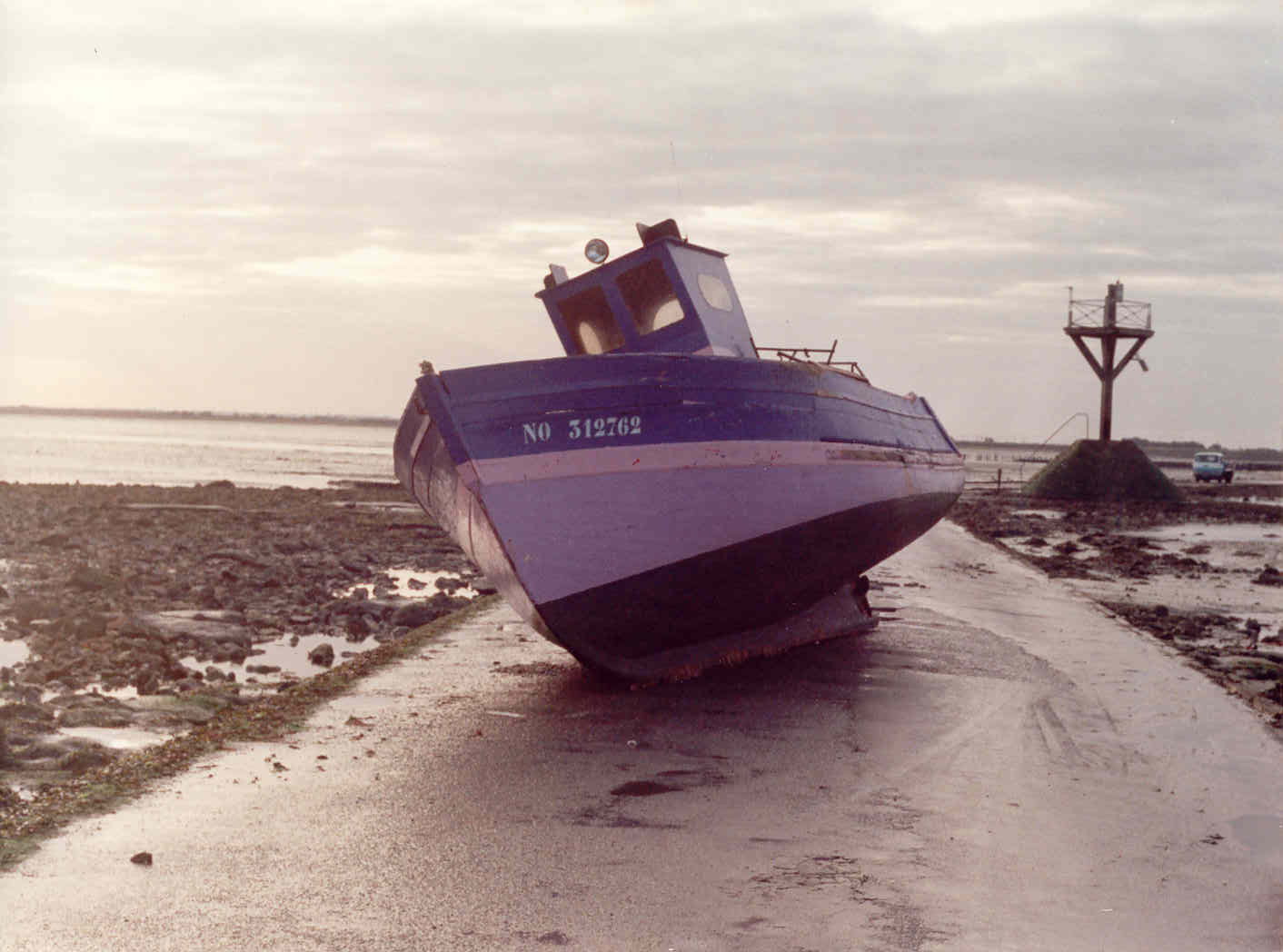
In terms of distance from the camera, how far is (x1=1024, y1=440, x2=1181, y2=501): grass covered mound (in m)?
51.0

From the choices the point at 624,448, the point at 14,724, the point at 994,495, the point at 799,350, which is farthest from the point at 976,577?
the point at 994,495

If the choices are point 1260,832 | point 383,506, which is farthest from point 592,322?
point 383,506

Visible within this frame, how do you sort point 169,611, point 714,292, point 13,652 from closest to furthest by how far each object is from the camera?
point 13,652
point 714,292
point 169,611

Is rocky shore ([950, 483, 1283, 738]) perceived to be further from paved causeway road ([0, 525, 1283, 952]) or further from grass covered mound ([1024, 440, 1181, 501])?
paved causeway road ([0, 525, 1283, 952])

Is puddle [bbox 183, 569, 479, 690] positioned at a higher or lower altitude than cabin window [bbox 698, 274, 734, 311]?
lower

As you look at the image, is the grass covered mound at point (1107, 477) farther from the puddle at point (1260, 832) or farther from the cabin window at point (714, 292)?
the puddle at point (1260, 832)

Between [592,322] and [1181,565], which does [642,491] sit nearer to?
[592,322]

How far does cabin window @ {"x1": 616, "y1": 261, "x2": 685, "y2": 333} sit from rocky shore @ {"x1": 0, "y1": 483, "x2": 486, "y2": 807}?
4653mm

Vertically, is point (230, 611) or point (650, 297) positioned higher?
point (650, 297)

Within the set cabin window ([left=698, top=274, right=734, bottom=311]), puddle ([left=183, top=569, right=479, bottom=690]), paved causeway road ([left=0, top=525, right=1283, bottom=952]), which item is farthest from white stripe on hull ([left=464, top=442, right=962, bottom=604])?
puddle ([left=183, top=569, right=479, bottom=690])

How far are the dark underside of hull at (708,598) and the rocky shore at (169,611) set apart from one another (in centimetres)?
278

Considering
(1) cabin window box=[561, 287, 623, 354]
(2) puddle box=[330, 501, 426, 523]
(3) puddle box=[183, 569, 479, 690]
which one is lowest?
(3) puddle box=[183, 569, 479, 690]

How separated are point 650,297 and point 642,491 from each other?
3701 mm

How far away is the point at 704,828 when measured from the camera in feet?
24.4
